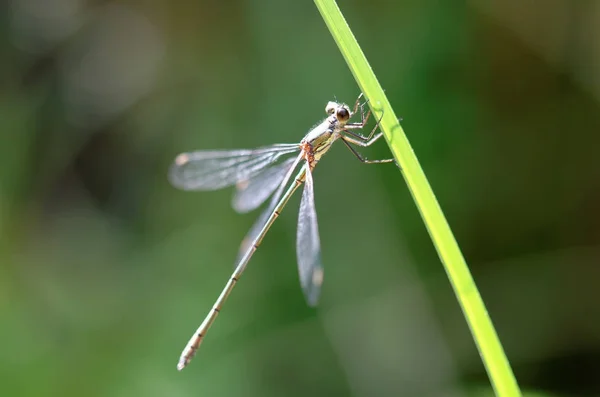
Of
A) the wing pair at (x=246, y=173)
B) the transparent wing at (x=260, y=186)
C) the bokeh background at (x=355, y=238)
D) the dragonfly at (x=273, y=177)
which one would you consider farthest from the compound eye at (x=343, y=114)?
the bokeh background at (x=355, y=238)

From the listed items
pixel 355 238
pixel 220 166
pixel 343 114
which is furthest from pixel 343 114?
pixel 355 238

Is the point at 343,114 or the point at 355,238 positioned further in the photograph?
the point at 355,238

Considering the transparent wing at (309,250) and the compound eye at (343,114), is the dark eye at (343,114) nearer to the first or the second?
the compound eye at (343,114)

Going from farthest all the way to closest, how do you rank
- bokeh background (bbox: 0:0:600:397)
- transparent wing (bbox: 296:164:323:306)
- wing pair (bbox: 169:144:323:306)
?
bokeh background (bbox: 0:0:600:397)
wing pair (bbox: 169:144:323:306)
transparent wing (bbox: 296:164:323:306)

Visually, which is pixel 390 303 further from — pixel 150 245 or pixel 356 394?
pixel 150 245

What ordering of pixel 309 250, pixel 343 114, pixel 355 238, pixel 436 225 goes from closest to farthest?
1. pixel 436 225
2. pixel 309 250
3. pixel 343 114
4. pixel 355 238

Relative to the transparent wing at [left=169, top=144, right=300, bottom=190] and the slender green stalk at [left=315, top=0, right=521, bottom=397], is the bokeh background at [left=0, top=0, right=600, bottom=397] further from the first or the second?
the slender green stalk at [left=315, top=0, right=521, bottom=397]

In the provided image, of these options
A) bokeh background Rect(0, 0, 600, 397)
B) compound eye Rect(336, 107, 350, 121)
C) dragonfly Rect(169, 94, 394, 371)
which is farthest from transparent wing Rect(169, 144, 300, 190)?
bokeh background Rect(0, 0, 600, 397)

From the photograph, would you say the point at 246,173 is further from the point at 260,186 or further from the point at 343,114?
the point at 343,114
